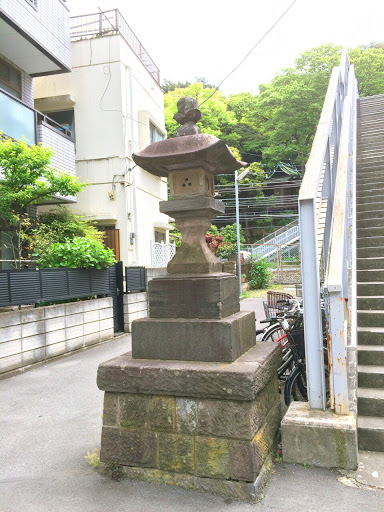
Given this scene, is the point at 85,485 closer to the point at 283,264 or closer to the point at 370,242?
the point at 370,242

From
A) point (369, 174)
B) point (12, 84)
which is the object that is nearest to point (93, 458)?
point (369, 174)

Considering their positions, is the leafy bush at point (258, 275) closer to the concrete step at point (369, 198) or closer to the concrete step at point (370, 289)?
the concrete step at point (369, 198)

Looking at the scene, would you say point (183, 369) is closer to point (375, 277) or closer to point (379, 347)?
point (379, 347)

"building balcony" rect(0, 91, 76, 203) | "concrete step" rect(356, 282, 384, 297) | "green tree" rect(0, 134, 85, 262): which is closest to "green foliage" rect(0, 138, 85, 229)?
"green tree" rect(0, 134, 85, 262)

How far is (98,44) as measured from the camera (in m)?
13.6

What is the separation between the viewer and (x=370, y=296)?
188 inches

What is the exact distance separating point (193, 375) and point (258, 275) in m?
19.9

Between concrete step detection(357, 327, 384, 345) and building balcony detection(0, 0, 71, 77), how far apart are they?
1012 cm

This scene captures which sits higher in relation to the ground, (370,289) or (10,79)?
(10,79)

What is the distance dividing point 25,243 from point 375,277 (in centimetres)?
803

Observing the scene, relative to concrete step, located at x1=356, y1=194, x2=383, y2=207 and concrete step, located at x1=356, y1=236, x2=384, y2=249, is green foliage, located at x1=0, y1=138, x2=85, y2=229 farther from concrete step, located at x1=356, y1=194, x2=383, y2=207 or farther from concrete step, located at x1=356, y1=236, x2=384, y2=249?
concrete step, located at x1=356, y1=236, x2=384, y2=249

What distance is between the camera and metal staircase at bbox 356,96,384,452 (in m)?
3.50

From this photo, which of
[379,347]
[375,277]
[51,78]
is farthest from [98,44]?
[379,347]

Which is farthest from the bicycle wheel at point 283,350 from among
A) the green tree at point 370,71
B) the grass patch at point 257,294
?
the green tree at point 370,71
